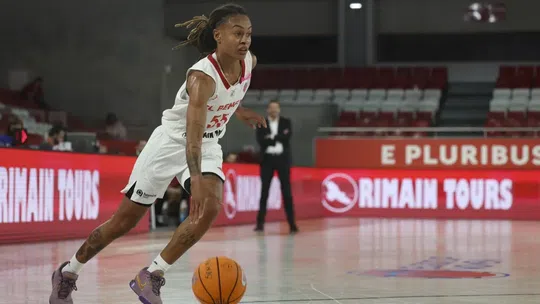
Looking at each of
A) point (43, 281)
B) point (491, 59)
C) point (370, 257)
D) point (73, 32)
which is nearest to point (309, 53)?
point (491, 59)

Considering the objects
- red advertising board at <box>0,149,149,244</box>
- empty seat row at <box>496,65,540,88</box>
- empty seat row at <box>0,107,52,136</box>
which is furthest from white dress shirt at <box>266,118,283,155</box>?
empty seat row at <box>496,65,540,88</box>

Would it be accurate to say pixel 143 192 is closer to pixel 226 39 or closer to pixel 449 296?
pixel 226 39

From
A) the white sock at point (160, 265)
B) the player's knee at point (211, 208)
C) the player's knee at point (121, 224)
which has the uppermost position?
the player's knee at point (211, 208)

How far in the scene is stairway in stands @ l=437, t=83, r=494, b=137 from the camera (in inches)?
1101

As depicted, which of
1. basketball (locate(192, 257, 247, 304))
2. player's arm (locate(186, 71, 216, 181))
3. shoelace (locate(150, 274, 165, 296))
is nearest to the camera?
player's arm (locate(186, 71, 216, 181))

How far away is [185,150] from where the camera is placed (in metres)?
5.34

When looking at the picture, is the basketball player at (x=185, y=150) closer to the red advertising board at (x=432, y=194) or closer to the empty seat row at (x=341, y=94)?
the red advertising board at (x=432, y=194)

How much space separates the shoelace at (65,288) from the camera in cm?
563

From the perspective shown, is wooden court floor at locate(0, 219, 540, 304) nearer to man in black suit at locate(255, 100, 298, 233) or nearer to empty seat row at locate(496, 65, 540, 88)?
man in black suit at locate(255, 100, 298, 233)

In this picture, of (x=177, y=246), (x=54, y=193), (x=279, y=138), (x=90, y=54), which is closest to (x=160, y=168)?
(x=177, y=246)

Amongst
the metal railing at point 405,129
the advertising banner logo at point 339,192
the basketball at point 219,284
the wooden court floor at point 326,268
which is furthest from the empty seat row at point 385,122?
the basketball at point 219,284

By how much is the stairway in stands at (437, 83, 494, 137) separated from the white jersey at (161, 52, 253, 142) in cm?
2199

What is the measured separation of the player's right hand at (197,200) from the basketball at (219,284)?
493 mm

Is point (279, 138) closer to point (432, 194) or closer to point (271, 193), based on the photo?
point (271, 193)
